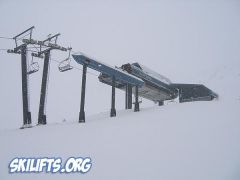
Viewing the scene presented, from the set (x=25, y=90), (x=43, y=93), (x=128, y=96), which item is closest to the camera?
(x=25, y=90)

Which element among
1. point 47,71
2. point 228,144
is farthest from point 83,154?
point 47,71

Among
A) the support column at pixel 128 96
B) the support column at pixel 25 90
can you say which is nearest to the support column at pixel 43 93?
the support column at pixel 25 90

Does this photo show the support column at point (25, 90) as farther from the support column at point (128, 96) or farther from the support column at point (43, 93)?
the support column at point (128, 96)

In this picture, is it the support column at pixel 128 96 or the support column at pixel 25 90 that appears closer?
the support column at pixel 25 90

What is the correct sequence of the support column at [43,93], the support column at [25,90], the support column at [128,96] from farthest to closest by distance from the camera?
the support column at [128,96]
the support column at [43,93]
the support column at [25,90]

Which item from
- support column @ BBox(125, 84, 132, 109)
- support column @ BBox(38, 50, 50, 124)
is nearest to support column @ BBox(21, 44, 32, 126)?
support column @ BBox(38, 50, 50, 124)

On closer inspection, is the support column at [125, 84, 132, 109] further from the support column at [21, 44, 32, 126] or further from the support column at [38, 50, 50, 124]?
the support column at [21, 44, 32, 126]

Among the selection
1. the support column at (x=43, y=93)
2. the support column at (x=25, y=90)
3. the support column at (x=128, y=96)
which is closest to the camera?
the support column at (x=25, y=90)

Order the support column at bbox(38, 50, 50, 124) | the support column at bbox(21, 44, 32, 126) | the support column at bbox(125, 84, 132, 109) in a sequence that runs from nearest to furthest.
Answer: the support column at bbox(21, 44, 32, 126) → the support column at bbox(38, 50, 50, 124) → the support column at bbox(125, 84, 132, 109)

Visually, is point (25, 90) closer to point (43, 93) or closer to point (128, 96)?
point (43, 93)

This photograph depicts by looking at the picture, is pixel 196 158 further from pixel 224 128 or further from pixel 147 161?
pixel 224 128

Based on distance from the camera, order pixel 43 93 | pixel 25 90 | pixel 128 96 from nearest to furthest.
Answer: pixel 25 90, pixel 43 93, pixel 128 96

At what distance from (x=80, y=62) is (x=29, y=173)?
18.7 meters

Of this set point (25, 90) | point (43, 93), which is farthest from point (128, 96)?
point (25, 90)
